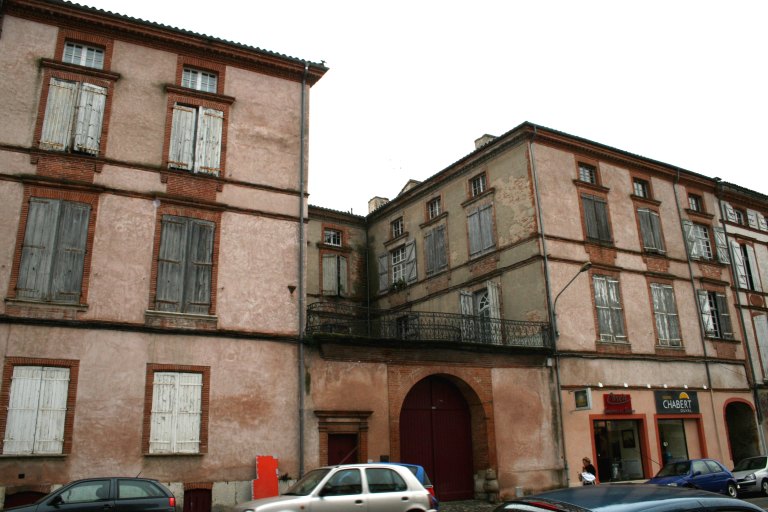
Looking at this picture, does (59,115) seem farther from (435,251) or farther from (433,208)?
(433,208)

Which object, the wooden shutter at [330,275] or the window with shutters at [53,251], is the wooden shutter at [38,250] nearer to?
the window with shutters at [53,251]

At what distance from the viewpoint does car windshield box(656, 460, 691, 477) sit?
59.5ft

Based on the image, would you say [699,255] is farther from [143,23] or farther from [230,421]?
[143,23]

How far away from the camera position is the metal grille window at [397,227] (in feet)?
94.5

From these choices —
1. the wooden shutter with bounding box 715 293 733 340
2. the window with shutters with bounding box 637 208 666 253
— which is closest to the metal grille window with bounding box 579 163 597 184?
the window with shutters with bounding box 637 208 666 253

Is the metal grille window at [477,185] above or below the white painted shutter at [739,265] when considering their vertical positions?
above

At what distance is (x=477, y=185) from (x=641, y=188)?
23.3 ft

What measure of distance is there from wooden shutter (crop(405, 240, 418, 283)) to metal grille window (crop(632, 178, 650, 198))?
954 cm

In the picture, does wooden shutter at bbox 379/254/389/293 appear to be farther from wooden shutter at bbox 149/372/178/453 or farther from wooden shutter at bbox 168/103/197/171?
wooden shutter at bbox 149/372/178/453

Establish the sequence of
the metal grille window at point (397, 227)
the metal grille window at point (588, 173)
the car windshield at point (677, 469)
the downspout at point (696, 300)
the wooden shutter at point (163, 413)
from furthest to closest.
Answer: the metal grille window at point (397, 227)
the metal grille window at point (588, 173)
the downspout at point (696, 300)
the car windshield at point (677, 469)
the wooden shutter at point (163, 413)

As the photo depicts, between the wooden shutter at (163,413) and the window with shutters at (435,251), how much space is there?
43.5 feet

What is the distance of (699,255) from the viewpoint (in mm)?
26312

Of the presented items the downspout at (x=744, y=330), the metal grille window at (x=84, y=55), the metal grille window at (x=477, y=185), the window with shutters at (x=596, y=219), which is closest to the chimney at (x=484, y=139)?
the metal grille window at (x=477, y=185)

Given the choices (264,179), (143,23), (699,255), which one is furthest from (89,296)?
(699,255)
